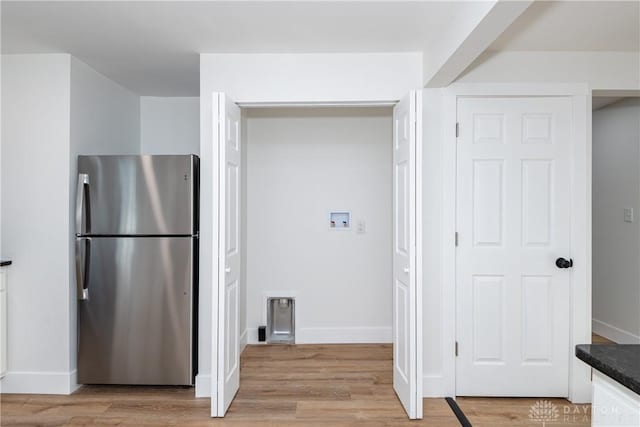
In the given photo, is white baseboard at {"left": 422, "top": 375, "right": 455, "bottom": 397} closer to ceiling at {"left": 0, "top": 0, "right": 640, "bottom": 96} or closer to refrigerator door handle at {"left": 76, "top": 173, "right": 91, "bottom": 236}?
ceiling at {"left": 0, "top": 0, "right": 640, "bottom": 96}

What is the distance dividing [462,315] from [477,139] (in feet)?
4.03

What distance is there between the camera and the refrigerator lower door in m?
2.92

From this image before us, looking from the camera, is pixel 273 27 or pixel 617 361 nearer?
pixel 617 361

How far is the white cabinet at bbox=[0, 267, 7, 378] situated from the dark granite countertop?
341cm

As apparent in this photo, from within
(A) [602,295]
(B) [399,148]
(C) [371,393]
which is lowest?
(C) [371,393]

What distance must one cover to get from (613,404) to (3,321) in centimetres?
348

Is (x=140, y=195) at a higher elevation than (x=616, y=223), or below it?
higher

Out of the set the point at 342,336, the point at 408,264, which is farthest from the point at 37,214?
the point at 342,336

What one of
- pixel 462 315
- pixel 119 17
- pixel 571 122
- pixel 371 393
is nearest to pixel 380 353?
pixel 371 393

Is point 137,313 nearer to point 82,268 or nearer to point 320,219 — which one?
point 82,268

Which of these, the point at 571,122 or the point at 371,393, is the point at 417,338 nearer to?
the point at 371,393

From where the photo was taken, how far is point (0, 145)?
294 centimetres

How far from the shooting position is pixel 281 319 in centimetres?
415

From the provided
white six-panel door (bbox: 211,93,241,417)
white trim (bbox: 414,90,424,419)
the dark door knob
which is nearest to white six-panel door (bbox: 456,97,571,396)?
the dark door knob
